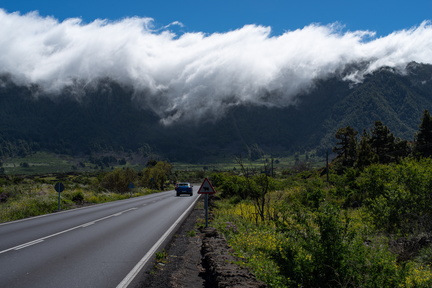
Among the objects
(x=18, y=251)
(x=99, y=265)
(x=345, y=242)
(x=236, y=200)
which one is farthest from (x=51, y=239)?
(x=236, y=200)

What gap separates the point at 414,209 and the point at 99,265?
10757mm

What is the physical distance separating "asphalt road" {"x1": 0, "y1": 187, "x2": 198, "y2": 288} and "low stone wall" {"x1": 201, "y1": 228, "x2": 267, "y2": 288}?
4.81 ft

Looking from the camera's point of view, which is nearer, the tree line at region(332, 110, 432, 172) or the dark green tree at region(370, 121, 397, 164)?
the tree line at region(332, 110, 432, 172)

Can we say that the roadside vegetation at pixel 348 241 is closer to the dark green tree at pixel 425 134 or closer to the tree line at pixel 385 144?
the tree line at pixel 385 144

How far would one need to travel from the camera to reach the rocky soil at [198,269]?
6941 millimetres

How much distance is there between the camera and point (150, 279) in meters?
7.67

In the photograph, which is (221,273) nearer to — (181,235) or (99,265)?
(99,265)

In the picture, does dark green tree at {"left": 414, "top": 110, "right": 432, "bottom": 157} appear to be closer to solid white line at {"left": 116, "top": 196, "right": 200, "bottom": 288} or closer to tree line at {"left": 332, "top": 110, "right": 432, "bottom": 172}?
tree line at {"left": 332, "top": 110, "right": 432, "bottom": 172}

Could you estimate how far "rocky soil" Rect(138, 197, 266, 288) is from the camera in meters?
6.94

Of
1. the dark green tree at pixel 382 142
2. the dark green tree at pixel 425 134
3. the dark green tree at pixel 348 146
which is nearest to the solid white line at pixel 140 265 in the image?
the dark green tree at pixel 425 134

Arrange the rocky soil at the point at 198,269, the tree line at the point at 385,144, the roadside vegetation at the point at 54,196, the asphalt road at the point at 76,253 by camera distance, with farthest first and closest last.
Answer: the tree line at the point at 385,144 → the roadside vegetation at the point at 54,196 → the asphalt road at the point at 76,253 → the rocky soil at the point at 198,269

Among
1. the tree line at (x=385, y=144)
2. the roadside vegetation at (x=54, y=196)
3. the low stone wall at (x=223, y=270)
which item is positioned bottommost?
the roadside vegetation at (x=54, y=196)

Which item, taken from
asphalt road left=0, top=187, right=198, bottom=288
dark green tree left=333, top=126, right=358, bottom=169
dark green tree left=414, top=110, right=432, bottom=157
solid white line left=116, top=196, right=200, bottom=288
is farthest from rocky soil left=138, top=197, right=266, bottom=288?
dark green tree left=333, top=126, right=358, bottom=169

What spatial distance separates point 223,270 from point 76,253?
4.58 m
